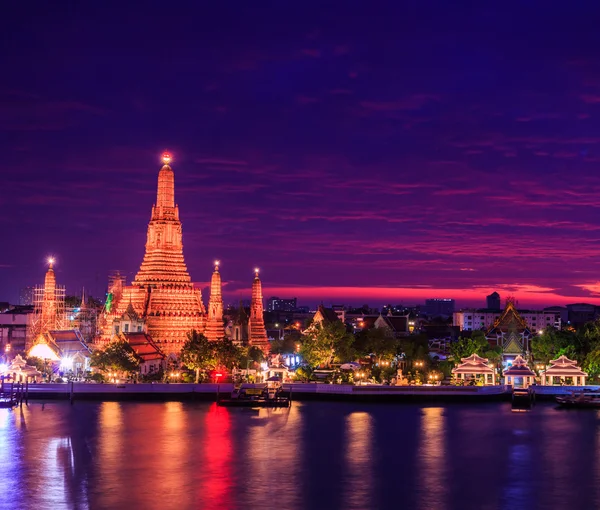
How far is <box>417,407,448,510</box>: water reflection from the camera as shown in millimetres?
43344

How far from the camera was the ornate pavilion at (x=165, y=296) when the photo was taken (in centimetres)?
8844

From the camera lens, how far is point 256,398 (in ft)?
243

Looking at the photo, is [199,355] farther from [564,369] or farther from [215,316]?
[564,369]

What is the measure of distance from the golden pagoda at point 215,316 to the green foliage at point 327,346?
8786 mm

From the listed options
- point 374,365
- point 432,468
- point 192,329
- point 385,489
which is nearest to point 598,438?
point 432,468

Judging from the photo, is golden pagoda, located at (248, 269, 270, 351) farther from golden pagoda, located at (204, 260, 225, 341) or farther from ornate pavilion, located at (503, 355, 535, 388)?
ornate pavilion, located at (503, 355, 535, 388)

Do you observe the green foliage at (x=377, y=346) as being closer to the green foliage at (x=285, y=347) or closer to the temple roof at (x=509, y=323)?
the green foliage at (x=285, y=347)

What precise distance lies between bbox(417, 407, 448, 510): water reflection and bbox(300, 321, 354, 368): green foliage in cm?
1791

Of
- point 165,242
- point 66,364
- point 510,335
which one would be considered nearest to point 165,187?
point 165,242

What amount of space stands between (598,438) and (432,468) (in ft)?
48.0

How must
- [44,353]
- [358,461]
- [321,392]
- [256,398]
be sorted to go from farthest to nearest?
[44,353] → [321,392] → [256,398] → [358,461]

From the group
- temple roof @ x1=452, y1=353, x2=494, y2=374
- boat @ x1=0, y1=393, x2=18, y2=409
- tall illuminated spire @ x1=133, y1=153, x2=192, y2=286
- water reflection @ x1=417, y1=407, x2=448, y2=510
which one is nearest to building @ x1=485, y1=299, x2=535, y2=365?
temple roof @ x1=452, y1=353, x2=494, y2=374

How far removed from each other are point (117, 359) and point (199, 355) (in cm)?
652

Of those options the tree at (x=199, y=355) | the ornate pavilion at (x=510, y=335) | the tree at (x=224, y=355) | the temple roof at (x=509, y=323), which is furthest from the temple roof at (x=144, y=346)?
the temple roof at (x=509, y=323)
